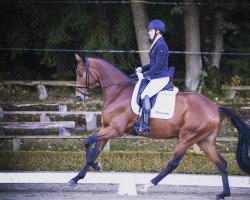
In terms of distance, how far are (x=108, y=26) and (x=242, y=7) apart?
4.67 metres

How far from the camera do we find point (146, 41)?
621 inches

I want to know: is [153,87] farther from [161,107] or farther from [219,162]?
[219,162]

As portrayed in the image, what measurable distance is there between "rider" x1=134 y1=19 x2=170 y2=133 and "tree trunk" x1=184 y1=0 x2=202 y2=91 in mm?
8936

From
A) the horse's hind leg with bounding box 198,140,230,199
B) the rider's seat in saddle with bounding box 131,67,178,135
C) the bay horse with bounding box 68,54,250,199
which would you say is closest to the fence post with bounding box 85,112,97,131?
the bay horse with bounding box 68,54,250,199

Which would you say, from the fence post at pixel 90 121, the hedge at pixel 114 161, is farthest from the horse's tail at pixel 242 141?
the fence post at pixel 90 121

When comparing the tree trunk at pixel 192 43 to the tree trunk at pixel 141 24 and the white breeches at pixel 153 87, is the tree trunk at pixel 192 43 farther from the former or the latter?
the white breeches at pixel 153 87

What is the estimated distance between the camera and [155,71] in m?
7.28

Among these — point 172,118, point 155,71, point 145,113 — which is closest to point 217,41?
point 172,118

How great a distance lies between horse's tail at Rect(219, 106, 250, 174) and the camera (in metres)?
7.57

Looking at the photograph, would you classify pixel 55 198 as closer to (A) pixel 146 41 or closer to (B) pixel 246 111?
(B) pixel 246 111

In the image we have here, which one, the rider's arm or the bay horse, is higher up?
the rider's arm

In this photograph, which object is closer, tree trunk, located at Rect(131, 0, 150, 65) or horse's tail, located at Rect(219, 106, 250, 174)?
horse's tail, located at Rect(219, 106, 250, 174)

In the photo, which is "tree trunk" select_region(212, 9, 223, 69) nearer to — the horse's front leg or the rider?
the rider

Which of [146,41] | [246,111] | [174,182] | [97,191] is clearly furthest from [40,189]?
[146,41]
